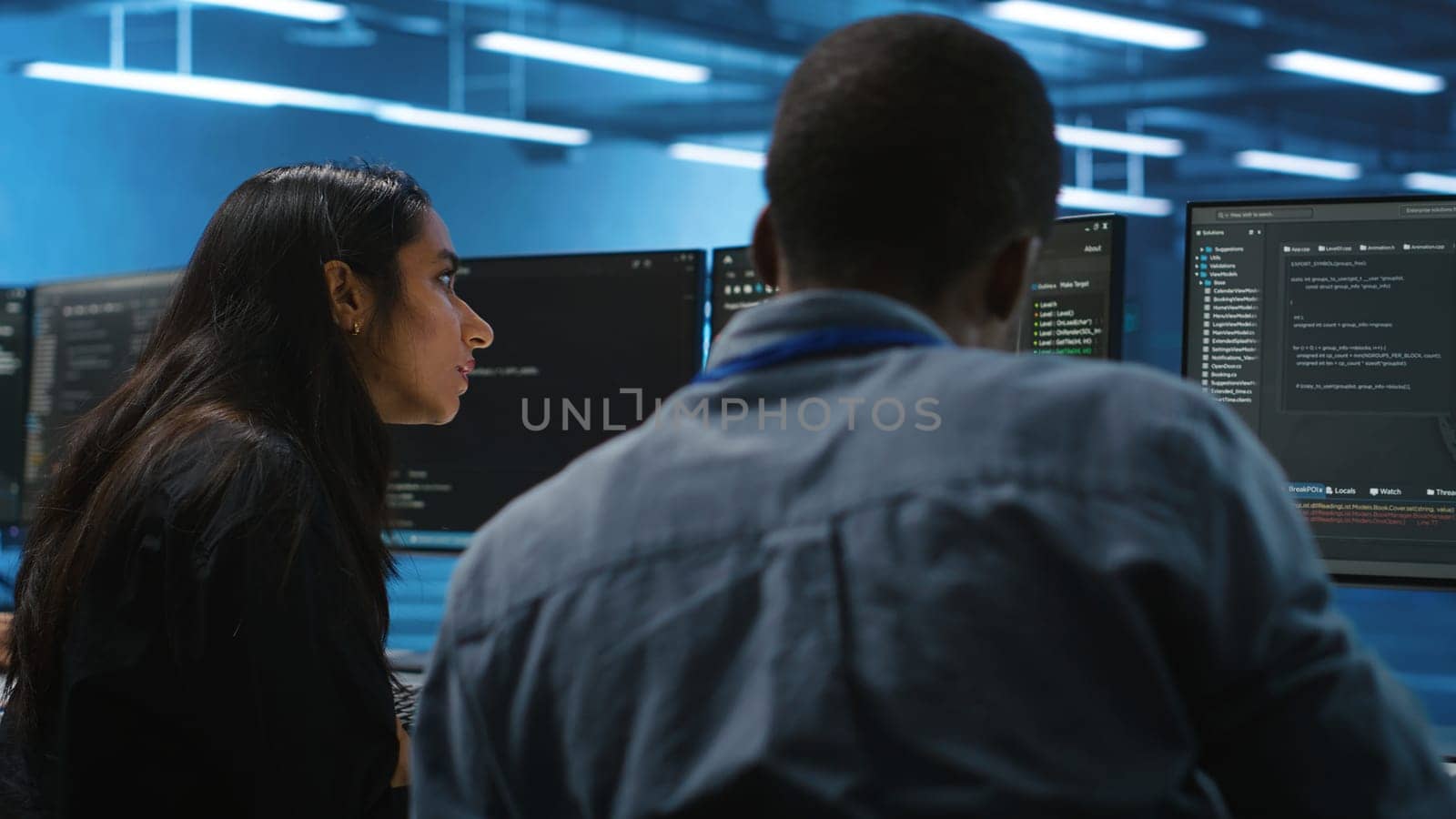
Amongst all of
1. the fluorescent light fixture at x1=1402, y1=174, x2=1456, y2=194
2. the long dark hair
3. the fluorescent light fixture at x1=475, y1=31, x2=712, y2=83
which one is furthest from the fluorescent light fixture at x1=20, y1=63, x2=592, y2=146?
the fluorescent light fixture at x1=1402, y1=174, x2=1456, y2=194

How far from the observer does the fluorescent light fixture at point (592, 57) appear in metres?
2.92

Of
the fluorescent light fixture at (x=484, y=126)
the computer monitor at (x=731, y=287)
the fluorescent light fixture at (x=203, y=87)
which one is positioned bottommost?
the computer monitor at (x=731, y=287)

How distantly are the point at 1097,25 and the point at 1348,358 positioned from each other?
1305 mm

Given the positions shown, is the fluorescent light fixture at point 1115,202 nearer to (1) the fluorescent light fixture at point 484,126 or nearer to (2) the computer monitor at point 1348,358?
(2) the computer monitor at point 1348,358

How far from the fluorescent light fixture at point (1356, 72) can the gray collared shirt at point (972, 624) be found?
7.37ft

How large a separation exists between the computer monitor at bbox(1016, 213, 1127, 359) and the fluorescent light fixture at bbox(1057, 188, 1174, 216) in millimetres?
963

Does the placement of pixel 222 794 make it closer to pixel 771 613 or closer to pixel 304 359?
pixel 304 359

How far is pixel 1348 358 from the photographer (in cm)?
155

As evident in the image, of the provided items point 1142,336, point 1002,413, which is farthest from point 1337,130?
point 1002,413

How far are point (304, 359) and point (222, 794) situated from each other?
1.45ft

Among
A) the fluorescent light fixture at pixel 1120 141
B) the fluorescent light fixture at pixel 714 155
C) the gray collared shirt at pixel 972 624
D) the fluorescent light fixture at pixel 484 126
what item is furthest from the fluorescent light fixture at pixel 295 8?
the gray collared shirt at pixel 972 624

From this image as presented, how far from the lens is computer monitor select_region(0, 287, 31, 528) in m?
2.64

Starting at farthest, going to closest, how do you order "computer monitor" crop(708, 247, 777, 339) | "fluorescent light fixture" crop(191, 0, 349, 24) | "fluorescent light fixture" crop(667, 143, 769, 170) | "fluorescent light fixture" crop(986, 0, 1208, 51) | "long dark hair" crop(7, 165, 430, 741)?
"fluorescent light fixture" crop(191, 0, 349, 24) → "fluorescent light fixture" crop(667, 143, 769, 170) → "fluorescent light fixture" crop(986, 0, 1208, 51) → "computer monitor" crop(708, 247, 777, 339) → "long dark hair" crop(7, 165, 430, 741)

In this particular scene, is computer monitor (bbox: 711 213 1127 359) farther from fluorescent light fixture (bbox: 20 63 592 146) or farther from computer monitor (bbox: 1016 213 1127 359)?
fluorescent light fixture (bbox: 20 63 592 146)
